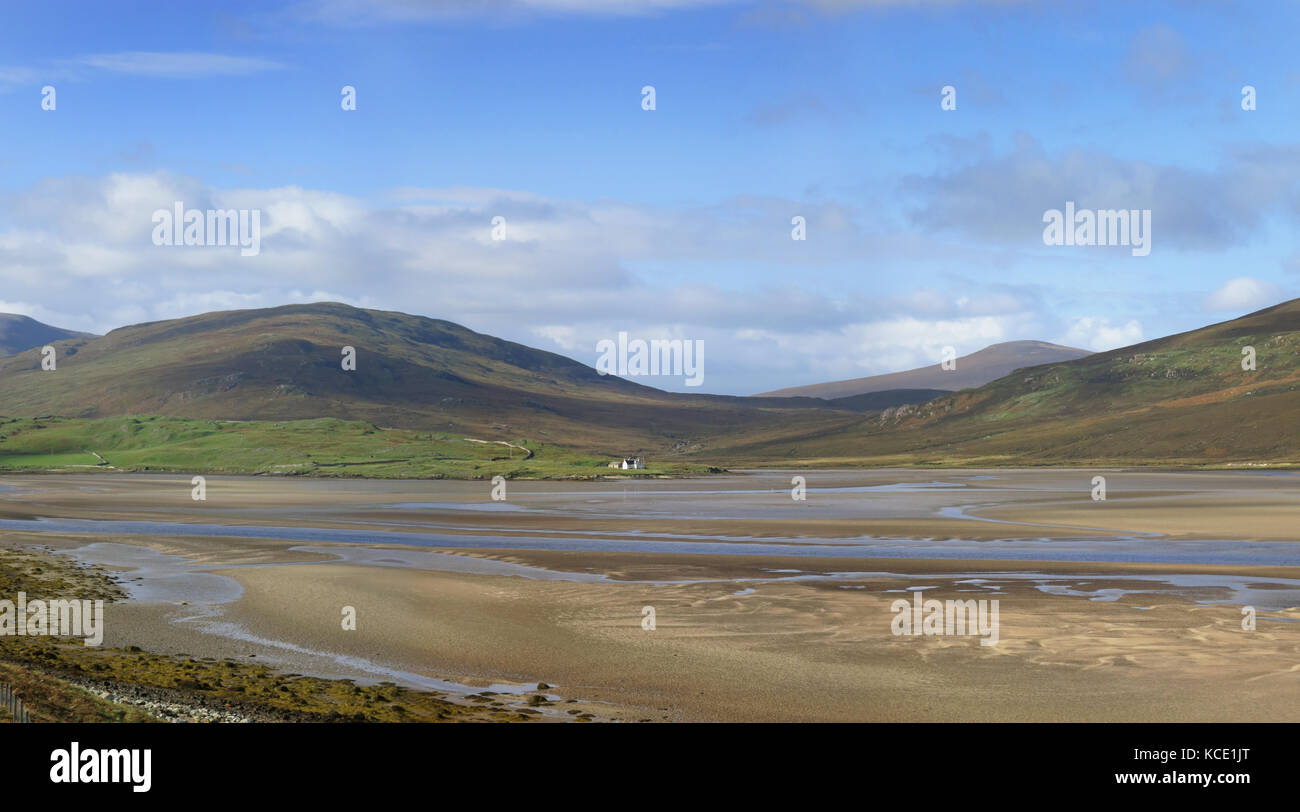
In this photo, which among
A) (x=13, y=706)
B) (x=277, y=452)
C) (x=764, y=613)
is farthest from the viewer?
(x=277, y=452)

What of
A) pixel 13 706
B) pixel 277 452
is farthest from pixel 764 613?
pixel 277 452

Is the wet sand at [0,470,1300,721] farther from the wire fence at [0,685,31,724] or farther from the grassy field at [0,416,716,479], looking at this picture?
the grassy field at [0,416,716,479]

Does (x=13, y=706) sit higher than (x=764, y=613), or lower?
higher

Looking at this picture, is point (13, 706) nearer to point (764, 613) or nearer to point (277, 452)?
point (764, 613)

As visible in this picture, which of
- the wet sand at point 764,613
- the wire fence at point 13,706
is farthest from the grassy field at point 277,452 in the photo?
the wire fence at point 13,706

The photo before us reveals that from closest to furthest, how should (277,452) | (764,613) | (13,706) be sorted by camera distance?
1. (13,706)
2. (764,613)
3. (277,452)

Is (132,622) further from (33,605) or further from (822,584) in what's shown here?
(822,584)

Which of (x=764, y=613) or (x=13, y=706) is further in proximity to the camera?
(x=764, y=613)
